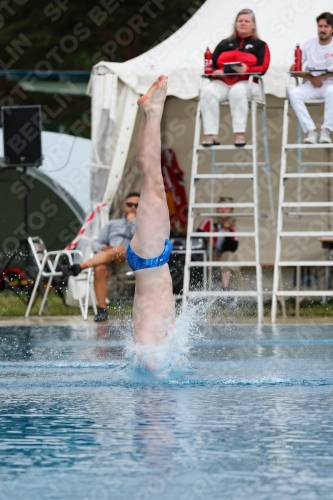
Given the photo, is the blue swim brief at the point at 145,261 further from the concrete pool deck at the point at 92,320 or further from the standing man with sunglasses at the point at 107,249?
the standing man with sunglasses at the point at 107,249

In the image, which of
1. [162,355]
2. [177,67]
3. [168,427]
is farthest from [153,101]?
[177,67]

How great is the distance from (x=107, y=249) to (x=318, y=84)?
274 cm

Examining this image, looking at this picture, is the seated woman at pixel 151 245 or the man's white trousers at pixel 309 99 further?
the man's white trousers at pixel 309 99

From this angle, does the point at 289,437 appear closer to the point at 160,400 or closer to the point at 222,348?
the point at 160,400

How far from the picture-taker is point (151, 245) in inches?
203

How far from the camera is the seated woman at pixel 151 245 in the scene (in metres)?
5.15

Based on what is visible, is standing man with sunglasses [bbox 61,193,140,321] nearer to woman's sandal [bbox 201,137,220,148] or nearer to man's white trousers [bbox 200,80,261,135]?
woman's sandal [bbox 201,137,220,148]

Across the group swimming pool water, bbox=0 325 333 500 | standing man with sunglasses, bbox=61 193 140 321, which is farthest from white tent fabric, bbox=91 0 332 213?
swimming pool water, bbox=0 325 333 500

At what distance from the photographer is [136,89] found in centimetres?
1157

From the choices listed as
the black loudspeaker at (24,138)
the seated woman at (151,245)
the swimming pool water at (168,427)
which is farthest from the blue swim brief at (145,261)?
the black loudspeaker at (24,138)

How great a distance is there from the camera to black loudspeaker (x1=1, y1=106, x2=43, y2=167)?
12.1 m

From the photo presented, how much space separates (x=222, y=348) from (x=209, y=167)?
23.1 feet

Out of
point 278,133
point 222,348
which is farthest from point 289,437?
point 278,133

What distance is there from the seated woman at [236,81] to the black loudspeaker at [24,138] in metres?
2.44
